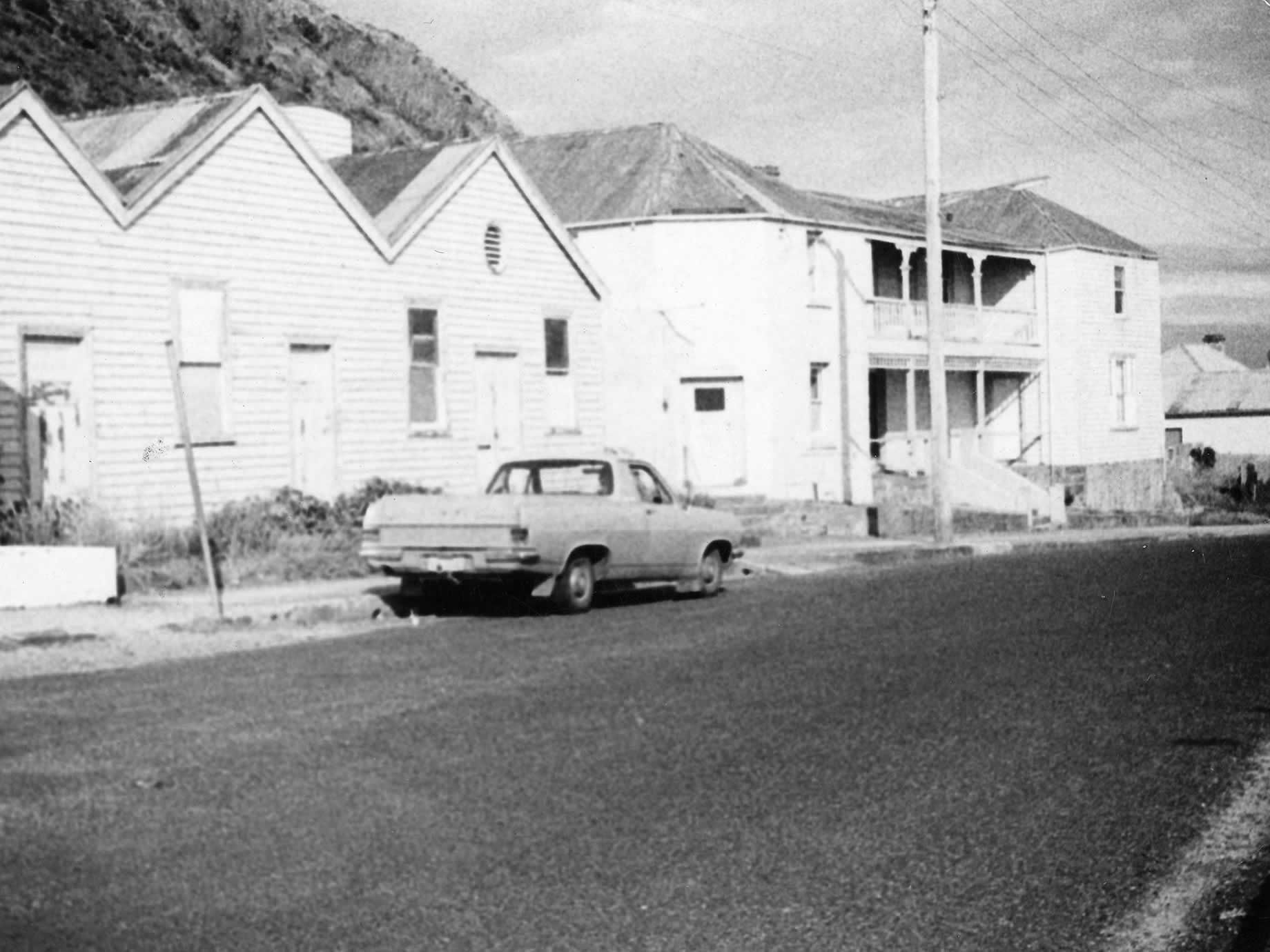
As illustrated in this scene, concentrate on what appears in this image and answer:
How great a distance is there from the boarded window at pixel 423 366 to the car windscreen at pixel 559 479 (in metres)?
7.07

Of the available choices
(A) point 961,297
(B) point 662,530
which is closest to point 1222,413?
(A) point 961,297

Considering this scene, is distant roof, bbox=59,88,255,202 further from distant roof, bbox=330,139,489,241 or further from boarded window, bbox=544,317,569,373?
boarded window, bbox=544,317,569,373

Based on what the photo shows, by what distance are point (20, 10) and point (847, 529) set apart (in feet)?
103

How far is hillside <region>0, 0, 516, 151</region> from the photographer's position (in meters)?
48.2

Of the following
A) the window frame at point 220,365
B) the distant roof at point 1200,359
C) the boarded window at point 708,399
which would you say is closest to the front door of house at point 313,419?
the window frame at point 220,365

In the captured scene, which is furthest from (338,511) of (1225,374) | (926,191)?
(1225,374)

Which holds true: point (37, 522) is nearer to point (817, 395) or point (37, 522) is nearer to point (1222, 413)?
point (817, 395)

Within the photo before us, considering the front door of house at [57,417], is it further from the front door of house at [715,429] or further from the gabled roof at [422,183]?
the front door of house at [715,429]

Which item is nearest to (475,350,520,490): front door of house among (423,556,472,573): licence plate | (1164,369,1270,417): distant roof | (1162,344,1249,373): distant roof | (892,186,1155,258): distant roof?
(423,556,472,573): licence plate

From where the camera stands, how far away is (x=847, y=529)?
109 feet

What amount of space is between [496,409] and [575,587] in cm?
1196

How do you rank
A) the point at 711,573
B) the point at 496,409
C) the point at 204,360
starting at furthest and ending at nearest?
1. the point at 496,409
2. the point at 204,360
3. the point at 711,573

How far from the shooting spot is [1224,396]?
75.3 metres

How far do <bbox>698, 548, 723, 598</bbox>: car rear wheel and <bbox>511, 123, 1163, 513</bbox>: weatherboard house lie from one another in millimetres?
15698
